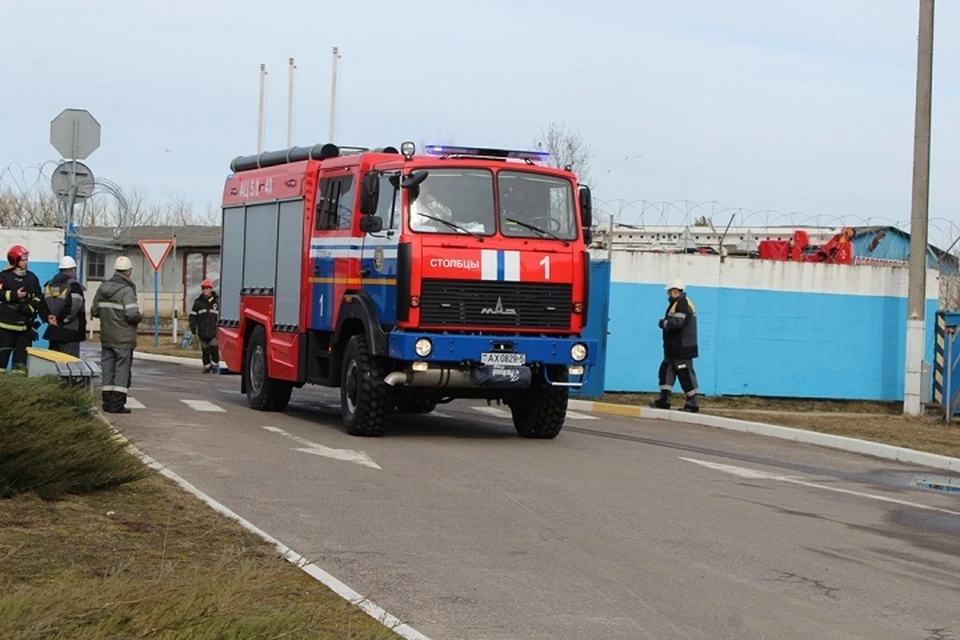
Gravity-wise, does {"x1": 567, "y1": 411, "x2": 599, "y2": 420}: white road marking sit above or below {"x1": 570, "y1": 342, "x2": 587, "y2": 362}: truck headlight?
below

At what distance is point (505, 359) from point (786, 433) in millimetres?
5117

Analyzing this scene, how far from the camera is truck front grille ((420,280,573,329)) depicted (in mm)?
15461

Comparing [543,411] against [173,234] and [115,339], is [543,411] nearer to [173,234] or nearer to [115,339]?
[115,339]

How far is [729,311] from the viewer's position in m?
25.6

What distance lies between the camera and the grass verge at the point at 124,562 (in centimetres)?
500

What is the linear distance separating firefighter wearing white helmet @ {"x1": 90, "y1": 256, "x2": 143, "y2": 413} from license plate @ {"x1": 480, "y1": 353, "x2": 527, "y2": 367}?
4.32 metres

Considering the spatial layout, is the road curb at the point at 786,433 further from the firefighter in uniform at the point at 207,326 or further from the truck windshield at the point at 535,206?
the firefighter in uniform at the point at 207,326

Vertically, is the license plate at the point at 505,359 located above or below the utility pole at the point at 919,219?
below

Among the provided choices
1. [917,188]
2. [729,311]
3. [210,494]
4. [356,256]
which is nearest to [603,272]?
[729,311]

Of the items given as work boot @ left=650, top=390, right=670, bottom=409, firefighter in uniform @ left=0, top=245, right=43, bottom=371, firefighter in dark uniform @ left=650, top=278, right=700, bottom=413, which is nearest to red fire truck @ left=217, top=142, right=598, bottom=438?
firefighter in uniform @ left=0, top=245, right=43, bottom=371

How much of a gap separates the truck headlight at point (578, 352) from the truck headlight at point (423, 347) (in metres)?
1.57

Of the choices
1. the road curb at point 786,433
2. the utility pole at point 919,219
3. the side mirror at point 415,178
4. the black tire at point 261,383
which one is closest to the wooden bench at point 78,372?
the black tire at point 261,383

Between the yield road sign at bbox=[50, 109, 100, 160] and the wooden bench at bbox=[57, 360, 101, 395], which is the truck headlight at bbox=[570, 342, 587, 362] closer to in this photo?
the wooden bench at bbox=[57, 360, 101, 395]

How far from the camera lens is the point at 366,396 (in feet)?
51.5
